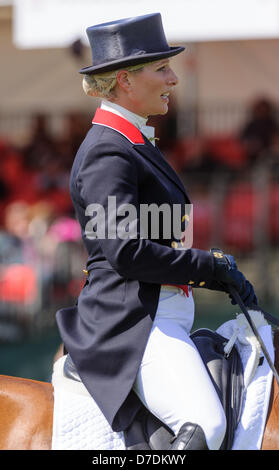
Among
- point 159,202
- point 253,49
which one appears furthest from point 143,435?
point 253,49

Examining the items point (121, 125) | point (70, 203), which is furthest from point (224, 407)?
point (70, 203)

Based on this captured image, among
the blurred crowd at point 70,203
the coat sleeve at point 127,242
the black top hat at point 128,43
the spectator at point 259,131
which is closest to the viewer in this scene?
the coat sleeve at point 127,242

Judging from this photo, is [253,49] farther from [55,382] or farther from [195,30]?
[55,382]

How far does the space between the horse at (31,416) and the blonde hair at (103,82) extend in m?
0.98

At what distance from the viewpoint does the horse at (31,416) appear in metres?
2.35

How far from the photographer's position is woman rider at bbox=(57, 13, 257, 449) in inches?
87.7

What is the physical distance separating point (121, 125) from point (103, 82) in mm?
151

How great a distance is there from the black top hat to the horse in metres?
1.03

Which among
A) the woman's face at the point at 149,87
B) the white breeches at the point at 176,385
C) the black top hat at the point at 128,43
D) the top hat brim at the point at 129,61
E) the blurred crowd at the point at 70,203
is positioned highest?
the black top hat at the point at 128,43

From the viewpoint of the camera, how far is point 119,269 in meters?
2.25

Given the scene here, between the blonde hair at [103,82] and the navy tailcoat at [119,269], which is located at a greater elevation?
the blonde hair at [103,82]

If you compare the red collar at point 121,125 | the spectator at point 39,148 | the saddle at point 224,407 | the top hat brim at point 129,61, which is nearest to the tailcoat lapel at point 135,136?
the red collar at point 121,125

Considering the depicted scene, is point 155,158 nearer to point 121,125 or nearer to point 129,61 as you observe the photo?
point 121,125

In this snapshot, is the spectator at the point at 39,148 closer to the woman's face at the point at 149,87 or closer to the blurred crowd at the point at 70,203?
the blurred crowd at the point at 70,203
